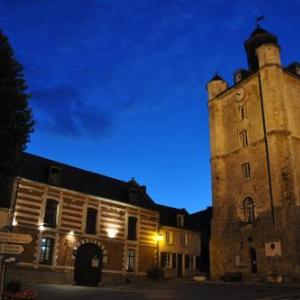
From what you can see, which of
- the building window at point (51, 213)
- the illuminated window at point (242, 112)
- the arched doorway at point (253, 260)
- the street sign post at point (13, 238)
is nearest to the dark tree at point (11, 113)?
the street sign post at point (13, 238)

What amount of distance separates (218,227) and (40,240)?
18.2m

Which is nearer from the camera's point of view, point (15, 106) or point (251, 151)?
point (15, 106)

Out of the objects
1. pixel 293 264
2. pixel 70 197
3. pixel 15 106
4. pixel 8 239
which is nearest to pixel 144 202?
pixel 70 197

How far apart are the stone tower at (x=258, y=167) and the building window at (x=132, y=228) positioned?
8351 millimetres

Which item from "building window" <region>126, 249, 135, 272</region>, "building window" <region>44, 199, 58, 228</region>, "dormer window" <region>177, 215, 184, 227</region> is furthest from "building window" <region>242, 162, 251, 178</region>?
"building window" <region>44, 199, 58, 228</region>

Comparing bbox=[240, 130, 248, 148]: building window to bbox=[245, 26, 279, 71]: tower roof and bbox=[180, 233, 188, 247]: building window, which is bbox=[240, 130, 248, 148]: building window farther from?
bbox=[180, 233, 188, 247]: building window

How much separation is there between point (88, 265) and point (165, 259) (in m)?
9.98

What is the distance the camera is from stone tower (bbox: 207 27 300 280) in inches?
1302

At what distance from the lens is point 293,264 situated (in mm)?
31172

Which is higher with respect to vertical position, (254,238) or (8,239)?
(254,238)

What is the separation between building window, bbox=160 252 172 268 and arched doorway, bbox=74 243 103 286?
798 centimetres

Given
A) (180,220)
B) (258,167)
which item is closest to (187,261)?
(180,220)

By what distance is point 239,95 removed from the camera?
4116 cm

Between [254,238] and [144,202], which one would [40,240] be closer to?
[144,202]
